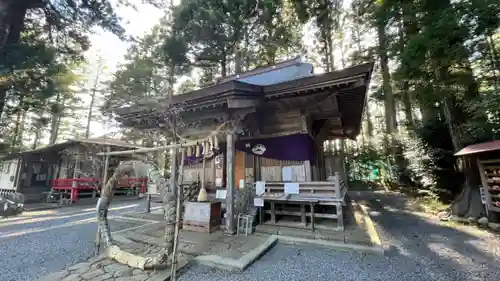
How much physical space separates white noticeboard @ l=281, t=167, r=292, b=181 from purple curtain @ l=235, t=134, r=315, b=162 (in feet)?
1.23

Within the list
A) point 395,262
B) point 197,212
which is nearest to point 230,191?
point 197,212

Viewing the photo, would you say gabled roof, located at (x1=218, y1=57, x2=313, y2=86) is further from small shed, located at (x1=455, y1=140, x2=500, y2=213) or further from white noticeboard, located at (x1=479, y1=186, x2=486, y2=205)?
white noticeboard, located at (x1=479, y1=186, x2=486, y2=205)

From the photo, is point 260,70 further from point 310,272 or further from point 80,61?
point 310,272

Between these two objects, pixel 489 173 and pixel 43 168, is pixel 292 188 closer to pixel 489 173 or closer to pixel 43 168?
pixel 489 173

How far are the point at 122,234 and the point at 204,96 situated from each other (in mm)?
4069

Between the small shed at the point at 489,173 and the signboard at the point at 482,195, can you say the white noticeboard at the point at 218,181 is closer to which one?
→ the small shed at the point at 489,173

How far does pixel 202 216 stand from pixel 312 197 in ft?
9.55

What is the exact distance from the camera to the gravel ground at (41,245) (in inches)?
149

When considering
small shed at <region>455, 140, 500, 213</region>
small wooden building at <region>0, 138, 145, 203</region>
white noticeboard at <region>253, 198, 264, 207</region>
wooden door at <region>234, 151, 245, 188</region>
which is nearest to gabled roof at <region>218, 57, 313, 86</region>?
wooden door at <region>234, 151, 245, 188</region>

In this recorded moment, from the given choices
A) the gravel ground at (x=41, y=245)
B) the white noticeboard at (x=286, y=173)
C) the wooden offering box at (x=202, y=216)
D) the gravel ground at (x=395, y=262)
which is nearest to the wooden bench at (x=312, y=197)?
the white noticeboard at (x=286, y=173)

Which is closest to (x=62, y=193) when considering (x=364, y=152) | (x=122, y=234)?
(x=122, y=234)

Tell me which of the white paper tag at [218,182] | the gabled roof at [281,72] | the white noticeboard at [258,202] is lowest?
the white noticeboard at [258,202]

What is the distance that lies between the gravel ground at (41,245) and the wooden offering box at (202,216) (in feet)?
7.04

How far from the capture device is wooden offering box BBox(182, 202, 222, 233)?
5.71 meters
